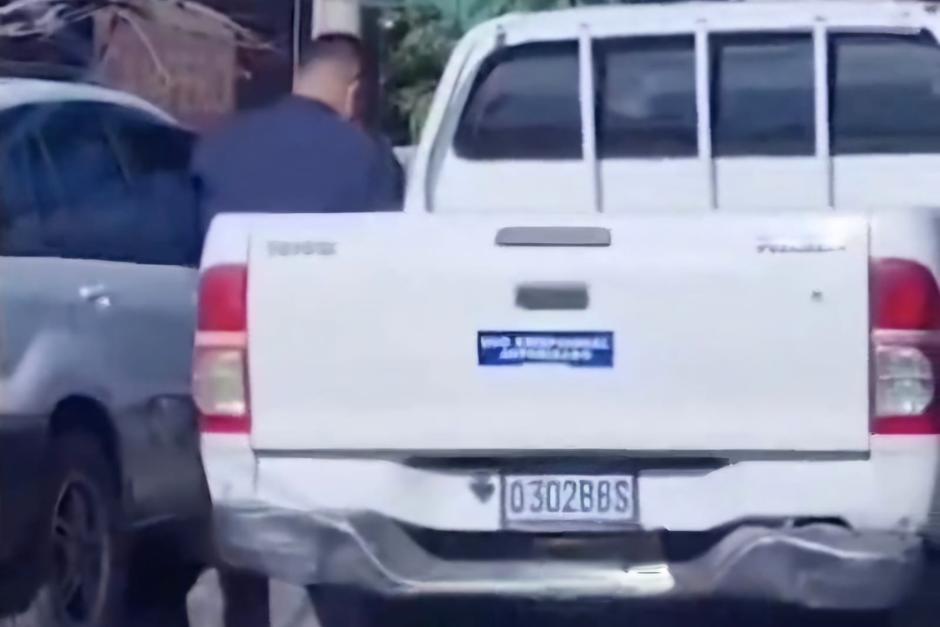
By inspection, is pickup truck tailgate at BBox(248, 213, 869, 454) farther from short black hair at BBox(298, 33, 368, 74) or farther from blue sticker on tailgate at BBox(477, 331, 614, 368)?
short black hair at BBox(298, 33, 368, 74)

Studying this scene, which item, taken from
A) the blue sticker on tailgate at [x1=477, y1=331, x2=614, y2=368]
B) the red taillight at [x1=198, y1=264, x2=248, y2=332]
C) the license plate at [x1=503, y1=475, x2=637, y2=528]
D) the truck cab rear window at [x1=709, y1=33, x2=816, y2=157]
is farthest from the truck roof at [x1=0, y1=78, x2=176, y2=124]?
the license plate at [x1=503, y1=475, x2=637, y2=528]

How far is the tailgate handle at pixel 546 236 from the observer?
6008 millimetres

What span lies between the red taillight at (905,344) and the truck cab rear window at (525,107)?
8.57 feet

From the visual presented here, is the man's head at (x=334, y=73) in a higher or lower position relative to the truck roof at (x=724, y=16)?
lower

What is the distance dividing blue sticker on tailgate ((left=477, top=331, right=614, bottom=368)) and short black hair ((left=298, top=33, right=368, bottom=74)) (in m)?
2.25

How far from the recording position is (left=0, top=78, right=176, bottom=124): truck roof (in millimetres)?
7383

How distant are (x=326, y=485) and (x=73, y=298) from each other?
138cm

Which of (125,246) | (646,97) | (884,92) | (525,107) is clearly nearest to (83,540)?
(125,246)

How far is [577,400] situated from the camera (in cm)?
600

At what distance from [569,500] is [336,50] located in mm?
2496

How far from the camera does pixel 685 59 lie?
327 inches

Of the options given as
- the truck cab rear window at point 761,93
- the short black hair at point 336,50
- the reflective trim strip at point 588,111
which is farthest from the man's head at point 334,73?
the truck cab rear window at point 761,93

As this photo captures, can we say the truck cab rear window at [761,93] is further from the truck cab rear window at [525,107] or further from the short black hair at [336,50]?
→ the short black hair at [336,50]

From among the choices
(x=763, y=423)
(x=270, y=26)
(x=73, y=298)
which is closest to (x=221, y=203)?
(x=73, y=298)
